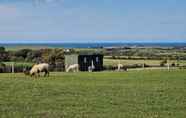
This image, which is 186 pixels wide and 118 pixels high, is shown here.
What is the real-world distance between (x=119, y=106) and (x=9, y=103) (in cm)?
417

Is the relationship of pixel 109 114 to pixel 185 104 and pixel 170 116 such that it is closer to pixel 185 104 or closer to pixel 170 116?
pixel 170 116

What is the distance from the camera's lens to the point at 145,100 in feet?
69.3

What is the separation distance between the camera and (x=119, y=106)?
18922 mm

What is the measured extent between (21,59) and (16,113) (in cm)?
8634

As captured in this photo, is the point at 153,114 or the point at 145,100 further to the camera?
the point at 145,100

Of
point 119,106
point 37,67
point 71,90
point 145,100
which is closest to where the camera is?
point 119,106

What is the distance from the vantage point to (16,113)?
656 inches

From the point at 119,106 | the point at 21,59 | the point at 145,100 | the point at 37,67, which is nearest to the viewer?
the point at 119,106

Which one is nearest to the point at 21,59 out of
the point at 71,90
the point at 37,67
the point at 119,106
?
the point at 37,67

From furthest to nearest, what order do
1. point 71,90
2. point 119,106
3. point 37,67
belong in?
point 37,67, point 71,90, point 119,106

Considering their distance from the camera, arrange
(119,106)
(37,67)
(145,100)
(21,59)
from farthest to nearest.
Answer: (21,59), (37,67), (145,100), (119,106)

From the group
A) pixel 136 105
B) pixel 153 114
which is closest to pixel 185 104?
pixel 136 105

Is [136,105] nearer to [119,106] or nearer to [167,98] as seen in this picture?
[119,106]

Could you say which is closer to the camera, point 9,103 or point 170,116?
point 170,116
